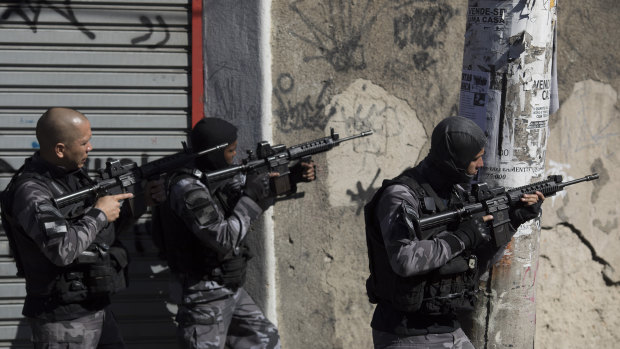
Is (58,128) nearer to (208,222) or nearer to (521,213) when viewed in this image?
(208,222)

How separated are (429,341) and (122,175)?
6.26 ft

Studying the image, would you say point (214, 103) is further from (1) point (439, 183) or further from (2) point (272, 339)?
(1) point (439, 183)

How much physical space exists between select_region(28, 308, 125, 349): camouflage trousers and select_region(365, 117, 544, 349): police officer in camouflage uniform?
59.3 inches

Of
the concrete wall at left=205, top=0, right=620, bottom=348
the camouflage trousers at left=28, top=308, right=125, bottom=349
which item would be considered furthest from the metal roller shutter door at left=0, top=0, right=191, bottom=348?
the camouflage trousers at left=28, top=308, right=125, bottom=349

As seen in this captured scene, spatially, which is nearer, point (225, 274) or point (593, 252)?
point (225, 274)

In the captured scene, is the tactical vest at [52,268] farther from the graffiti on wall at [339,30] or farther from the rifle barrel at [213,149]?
the graffiti on wall at [339,30]

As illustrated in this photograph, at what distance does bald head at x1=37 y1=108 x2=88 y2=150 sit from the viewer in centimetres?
354

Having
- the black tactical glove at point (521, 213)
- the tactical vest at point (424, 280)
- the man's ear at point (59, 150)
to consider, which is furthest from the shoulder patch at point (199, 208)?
the black tactical glove at point (521, 213)

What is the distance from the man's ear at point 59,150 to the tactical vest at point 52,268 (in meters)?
0.11

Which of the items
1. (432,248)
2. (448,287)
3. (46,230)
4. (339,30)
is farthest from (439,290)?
(339,30)

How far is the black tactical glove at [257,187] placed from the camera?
4.04 m

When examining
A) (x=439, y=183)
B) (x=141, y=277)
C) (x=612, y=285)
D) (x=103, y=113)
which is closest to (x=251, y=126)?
(x=103, y=113)

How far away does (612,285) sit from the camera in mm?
5219

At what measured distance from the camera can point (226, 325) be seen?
415 cm
